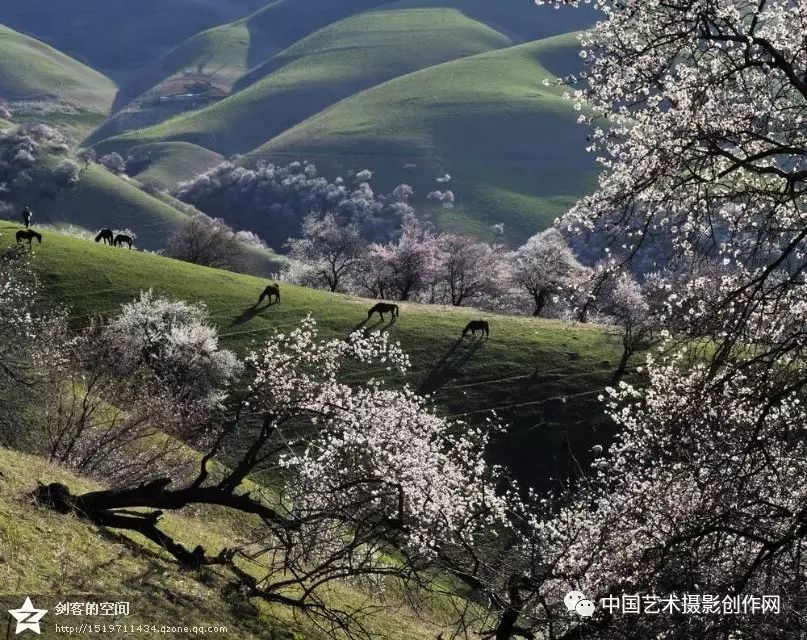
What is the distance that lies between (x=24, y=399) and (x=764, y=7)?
3402 cm

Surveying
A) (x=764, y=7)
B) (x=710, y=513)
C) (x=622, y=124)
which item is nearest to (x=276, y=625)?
(x=710, y=513)

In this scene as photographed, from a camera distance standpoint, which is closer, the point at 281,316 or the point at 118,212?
the point at 281,316

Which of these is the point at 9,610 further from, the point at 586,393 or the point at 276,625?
the point at 586,393

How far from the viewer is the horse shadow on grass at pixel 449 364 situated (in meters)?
53.1

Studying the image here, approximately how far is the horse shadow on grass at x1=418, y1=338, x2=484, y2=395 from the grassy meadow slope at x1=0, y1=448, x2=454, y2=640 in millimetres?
38147

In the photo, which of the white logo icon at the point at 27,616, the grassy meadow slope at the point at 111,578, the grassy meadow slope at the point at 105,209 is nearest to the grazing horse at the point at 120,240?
the grassy meadow slope at the point at 111,578

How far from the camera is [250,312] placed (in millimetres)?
60938

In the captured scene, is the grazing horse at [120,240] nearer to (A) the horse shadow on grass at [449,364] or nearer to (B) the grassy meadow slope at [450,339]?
(B) the grassy meadow slope at [450,339]

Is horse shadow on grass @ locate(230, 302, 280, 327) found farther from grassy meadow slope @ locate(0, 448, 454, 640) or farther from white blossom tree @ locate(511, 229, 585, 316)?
grassy meadow slope @ locate(0, 448, 454, 640)

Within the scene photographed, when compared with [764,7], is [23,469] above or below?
below

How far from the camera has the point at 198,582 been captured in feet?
44.0

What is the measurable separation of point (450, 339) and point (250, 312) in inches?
644

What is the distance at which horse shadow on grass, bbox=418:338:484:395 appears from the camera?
2089 inches

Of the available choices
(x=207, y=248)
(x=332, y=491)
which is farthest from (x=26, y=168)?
(x=332, y=491)
